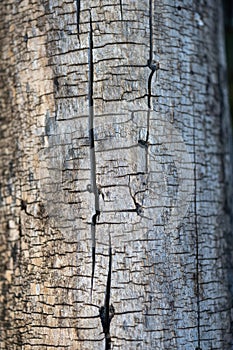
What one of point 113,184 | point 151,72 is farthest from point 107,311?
point 151,72

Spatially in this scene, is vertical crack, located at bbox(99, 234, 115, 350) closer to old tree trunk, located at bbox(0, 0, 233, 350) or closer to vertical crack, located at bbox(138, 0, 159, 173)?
old tree trunk, located at bbox(0, 0, 233, 350)

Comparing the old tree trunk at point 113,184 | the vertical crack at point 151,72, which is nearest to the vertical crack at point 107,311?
the old tree trunk at point 113,184

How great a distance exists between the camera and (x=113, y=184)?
151 centimetres

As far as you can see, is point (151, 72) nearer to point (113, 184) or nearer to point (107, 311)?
point (113, 184)

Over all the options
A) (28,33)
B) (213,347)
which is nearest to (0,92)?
(28,33)

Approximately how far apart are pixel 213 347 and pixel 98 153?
0.60 metres

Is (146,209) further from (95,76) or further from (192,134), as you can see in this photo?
(95,76)

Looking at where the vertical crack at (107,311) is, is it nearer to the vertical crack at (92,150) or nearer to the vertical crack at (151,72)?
the vertical crack at (92,150)

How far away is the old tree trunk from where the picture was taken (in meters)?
1.50

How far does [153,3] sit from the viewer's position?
62.4 inches

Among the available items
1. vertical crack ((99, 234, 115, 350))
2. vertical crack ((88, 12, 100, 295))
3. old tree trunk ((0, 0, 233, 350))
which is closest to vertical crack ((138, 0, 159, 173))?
old tree trunk ((0, 0, 233, 350))

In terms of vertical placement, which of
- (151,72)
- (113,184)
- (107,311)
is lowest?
(107,311)

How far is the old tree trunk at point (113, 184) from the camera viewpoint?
4.94ft

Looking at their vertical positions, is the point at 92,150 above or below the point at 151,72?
below
